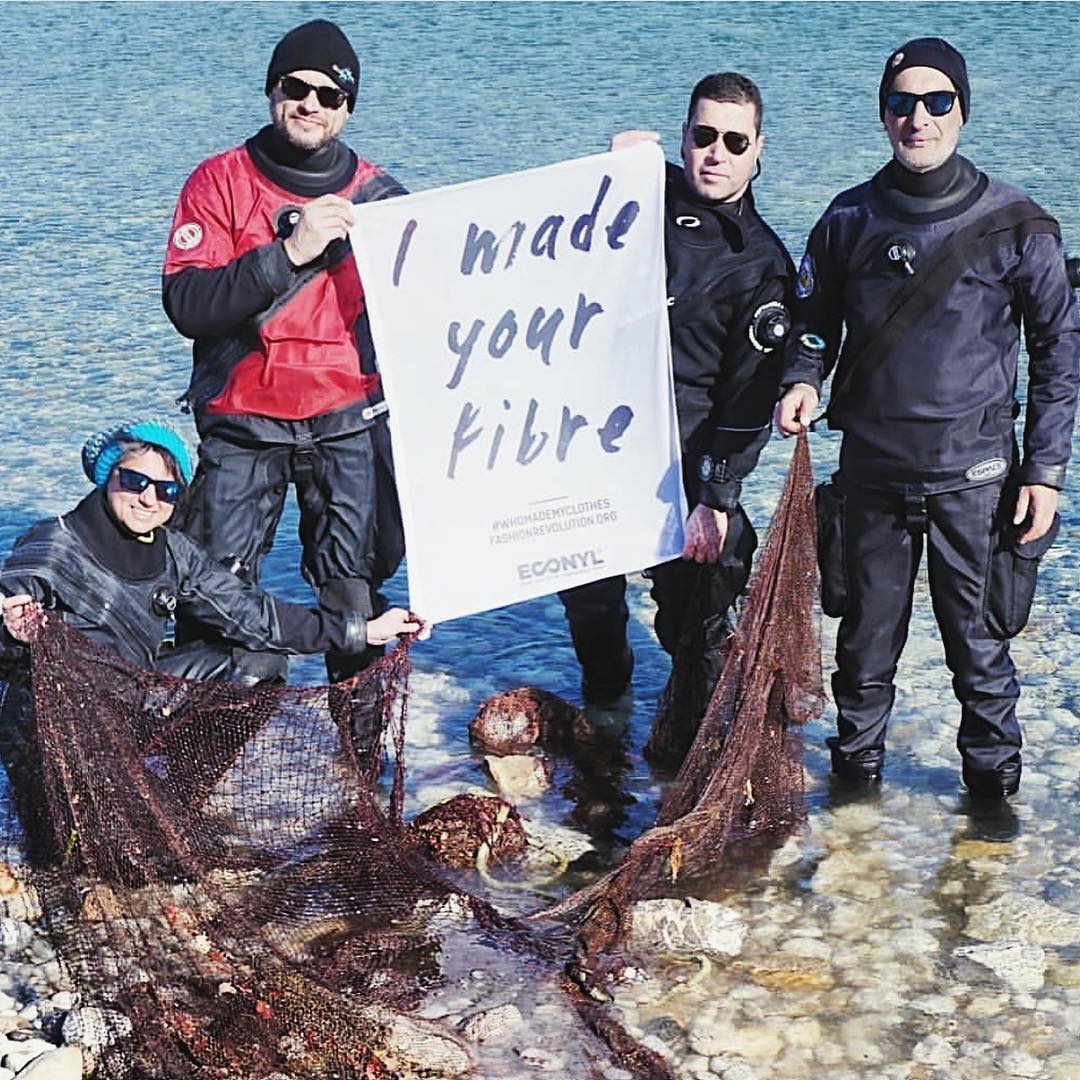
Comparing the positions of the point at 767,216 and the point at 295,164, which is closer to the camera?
the point at 295,164

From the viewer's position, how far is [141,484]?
494 centimetres

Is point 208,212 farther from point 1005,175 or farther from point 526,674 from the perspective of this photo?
point 1005,175

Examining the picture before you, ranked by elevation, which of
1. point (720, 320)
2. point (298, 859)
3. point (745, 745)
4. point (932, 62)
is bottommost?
point (298, 859)

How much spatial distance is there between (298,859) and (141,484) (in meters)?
1.11

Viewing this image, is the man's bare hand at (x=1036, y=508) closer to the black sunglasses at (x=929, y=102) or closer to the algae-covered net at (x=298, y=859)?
the algae-covered net at (x=298, y=859)

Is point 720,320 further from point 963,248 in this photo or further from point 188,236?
point 188,236

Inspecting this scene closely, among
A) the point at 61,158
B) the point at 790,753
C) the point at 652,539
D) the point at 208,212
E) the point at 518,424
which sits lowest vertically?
the point at 790,753

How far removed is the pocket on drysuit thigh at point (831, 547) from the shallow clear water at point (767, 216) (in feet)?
2.56

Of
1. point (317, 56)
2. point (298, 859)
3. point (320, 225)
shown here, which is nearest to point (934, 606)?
point (298, 859)

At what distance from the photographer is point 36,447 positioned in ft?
31.3

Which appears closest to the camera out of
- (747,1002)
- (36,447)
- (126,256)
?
(747,1002)

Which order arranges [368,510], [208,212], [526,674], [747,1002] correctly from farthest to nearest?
[526,674]
[368,510]
[208,212]
[747,1002]

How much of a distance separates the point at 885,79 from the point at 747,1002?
255 centimetres

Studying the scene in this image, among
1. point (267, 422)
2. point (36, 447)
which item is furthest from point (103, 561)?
point (36, 447)
